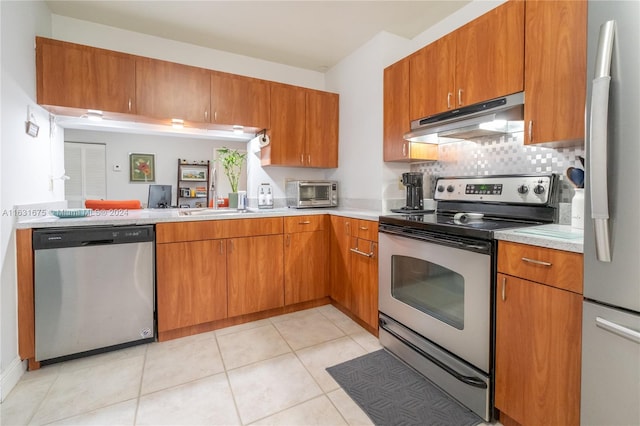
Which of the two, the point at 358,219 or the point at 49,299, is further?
the point at 358,219

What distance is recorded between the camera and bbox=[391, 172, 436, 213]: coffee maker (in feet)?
8.13

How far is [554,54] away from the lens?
1470 mm

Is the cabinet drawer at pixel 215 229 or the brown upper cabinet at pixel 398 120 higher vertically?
the brown upper cabinet at pixel 398 120

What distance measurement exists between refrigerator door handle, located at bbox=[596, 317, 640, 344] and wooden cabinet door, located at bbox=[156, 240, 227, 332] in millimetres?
2239

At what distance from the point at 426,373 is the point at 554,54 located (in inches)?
72.2

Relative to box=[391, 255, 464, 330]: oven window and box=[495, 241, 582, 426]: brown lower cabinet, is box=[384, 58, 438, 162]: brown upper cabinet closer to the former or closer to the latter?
box=[391, 255, 464, 330]: oven window

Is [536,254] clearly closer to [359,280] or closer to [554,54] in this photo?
[554,54]

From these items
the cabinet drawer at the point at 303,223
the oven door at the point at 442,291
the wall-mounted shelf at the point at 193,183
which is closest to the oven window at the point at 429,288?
the oven door at the point at 442,291

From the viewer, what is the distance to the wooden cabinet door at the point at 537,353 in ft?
3.75

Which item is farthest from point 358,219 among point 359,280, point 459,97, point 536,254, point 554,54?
point 554,54

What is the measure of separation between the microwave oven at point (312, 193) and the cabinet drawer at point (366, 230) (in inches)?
29.9

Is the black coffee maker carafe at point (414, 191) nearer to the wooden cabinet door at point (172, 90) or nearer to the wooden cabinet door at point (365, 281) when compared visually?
the wooden cabinet door at point (365, 281)

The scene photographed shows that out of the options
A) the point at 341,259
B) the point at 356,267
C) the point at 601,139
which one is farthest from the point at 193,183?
the point at 601,139

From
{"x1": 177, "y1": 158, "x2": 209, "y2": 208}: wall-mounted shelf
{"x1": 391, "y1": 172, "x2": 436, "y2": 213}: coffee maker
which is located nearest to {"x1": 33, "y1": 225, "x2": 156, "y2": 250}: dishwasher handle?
{"x1": 391, "y1": 172, "x2": 436, "y2": 213}: coffee maker
